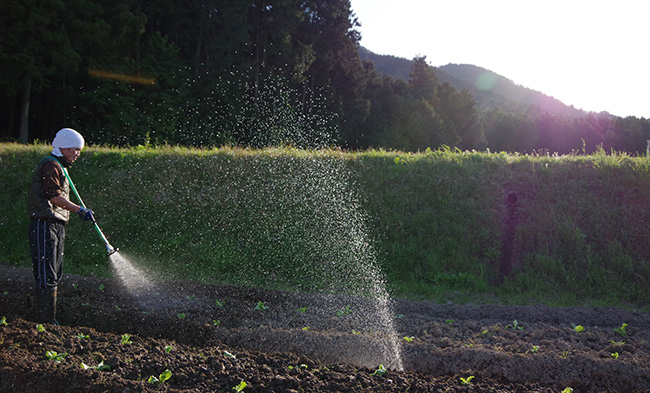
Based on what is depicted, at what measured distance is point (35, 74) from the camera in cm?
2292

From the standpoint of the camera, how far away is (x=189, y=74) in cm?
2853

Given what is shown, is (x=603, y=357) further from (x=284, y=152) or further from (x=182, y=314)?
(x=284, y=152)

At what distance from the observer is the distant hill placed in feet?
363

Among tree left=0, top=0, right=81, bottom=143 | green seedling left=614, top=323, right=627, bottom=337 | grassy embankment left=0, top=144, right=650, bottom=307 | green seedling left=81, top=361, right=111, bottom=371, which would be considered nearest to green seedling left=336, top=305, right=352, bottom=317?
grassy embankment left=0, top=144, right=650, bottom=307

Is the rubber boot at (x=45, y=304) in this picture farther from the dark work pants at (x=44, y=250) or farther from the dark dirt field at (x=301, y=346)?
the dark dirt field at (x=301, y=346)

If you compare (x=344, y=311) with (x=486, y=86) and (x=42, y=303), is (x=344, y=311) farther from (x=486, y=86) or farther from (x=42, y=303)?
(x=486, y=86)

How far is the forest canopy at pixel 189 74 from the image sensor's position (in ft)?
77.2

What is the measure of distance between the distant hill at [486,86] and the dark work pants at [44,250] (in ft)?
345

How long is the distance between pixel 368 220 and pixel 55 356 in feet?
22.3

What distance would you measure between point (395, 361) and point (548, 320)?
2966 millimetres

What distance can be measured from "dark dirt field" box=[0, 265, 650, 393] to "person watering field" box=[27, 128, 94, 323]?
0.39m

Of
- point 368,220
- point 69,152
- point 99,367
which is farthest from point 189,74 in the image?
point 99,367

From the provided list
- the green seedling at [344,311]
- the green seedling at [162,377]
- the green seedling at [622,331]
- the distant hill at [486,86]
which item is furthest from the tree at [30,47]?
the distant hill at [486,86]

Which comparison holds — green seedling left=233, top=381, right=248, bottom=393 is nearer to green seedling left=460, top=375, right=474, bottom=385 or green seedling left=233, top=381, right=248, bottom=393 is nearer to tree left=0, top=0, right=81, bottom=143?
green seedling left=460, top=375, right=474, bottom=385
